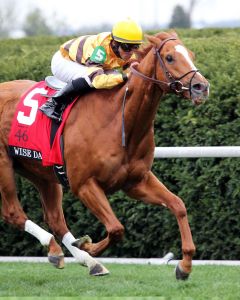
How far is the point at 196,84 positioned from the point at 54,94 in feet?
4.73

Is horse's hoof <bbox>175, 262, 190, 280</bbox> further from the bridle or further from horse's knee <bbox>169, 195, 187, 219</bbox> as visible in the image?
the bridle

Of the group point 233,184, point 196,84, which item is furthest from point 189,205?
point 196,84

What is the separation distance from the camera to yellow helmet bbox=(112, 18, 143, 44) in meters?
7.40

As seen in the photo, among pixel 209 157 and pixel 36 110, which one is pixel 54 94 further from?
pixel 209 157

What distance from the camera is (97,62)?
755 cm

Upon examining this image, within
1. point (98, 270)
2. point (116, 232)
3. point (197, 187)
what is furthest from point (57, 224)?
point (197, 187)

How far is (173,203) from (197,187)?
195 cm

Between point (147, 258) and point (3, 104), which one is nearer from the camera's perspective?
point (3, 104)

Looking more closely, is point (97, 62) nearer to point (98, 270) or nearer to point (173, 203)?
point (173, 203)

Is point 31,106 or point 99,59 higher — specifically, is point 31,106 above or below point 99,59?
below

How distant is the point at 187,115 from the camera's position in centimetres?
933

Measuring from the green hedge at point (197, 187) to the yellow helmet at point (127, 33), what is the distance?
1912mm

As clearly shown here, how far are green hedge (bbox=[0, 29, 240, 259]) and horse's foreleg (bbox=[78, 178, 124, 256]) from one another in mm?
2099

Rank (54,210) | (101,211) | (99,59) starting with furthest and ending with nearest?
(54,210), (99,59), (101,211)
